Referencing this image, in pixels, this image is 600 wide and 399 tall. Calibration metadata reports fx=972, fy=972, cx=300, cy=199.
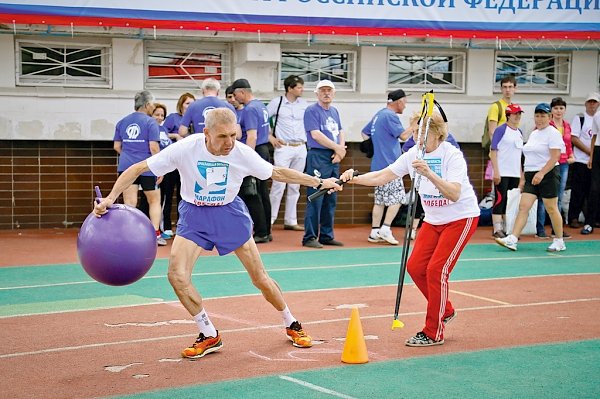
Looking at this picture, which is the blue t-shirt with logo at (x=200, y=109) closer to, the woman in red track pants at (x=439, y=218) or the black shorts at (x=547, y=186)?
the black shorts at (x=547, y=186)

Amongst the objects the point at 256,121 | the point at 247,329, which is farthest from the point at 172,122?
the point at 247,329

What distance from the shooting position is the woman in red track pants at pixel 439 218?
7988 millimetres

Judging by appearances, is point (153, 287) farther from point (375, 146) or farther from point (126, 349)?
point (375, 146)

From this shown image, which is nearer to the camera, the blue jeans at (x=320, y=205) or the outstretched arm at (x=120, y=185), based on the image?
the outstretched arm at (x=120, y=185)

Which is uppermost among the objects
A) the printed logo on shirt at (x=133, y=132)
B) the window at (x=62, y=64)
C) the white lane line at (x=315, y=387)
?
the window at (x=62, y=64)

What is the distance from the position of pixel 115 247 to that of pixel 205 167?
1029 mm

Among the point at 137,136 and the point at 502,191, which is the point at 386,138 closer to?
the point at 502,191

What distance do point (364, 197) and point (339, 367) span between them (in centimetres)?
1062

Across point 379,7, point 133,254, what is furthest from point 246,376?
point 379,7

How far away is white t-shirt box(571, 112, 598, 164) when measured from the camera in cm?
1759

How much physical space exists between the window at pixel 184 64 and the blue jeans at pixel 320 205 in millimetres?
3263

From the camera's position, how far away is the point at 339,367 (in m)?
7.23

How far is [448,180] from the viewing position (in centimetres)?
799

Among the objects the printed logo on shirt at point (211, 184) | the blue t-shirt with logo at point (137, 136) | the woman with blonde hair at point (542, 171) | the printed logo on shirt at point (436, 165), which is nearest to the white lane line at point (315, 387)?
the printed logo on shirt at point (211, 184)
